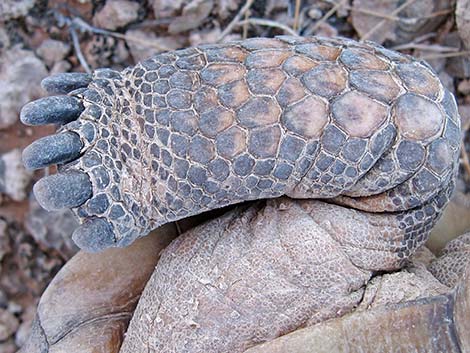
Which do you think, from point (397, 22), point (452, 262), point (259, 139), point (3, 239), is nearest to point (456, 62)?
point (397, 22)

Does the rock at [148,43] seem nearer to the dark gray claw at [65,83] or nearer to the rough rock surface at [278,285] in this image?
the dark gray claw at [65,83]

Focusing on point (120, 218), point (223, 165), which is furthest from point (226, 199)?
point (120, 218)

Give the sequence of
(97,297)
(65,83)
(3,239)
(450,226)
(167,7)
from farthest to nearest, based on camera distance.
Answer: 1. (3,239)
2. (167,7)
3. (450,226)
4. (97,297)
5. (65,83)

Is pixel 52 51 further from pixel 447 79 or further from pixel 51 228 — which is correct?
pixel 447 79

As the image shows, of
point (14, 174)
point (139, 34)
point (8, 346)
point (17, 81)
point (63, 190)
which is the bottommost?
point (8, 346)

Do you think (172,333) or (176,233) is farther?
(176,233)

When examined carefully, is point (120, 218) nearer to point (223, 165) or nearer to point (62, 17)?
point (223, 165)
